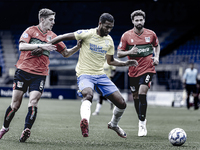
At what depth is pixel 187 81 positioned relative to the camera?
1495 cm

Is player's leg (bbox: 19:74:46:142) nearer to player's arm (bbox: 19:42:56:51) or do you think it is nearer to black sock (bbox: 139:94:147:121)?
player's arm (bbox: 19:42:56:51)

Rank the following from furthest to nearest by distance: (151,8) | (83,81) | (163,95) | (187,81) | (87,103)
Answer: (151,8)
(163,95)
(187,81)
(83,81)
(87,103)

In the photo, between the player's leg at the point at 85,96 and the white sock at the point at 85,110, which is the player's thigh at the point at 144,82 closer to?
the player's leg at the point at 85,96

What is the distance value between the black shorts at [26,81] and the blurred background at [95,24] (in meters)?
18.6

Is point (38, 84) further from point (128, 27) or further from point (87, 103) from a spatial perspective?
point (128, 27)

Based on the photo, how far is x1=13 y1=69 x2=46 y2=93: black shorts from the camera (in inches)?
200

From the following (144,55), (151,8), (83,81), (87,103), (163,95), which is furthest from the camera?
(151,8)

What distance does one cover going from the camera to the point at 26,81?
16.8 feet

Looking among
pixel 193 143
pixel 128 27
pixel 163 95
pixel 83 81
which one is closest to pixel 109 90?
pixel 83 81

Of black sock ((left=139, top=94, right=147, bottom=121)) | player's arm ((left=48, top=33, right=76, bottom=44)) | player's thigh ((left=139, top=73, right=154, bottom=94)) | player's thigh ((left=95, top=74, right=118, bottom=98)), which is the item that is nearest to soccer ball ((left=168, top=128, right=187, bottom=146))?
player's thigh ((left=95, top=74, right=118, bottom=98))

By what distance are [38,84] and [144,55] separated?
244 centimetres

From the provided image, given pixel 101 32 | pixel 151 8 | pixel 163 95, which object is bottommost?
pixel 163 95

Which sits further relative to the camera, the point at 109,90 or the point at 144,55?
the point at 144,55

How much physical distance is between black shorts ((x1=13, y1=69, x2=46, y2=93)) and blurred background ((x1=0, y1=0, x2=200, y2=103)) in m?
18.6
